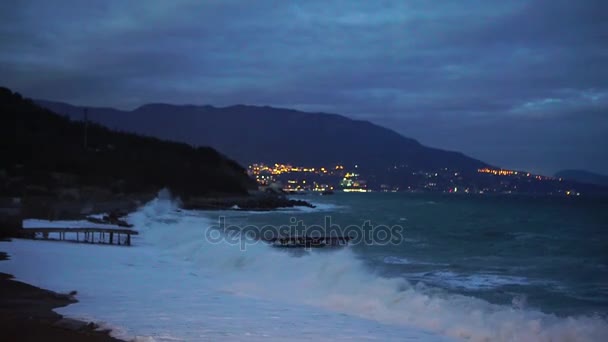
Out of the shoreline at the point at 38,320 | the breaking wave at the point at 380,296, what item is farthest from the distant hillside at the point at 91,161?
the shoreline at the point at 38,320

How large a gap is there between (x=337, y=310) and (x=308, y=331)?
2.88 metres

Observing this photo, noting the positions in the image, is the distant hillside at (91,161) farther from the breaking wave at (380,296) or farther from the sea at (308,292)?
the breaking wave at (380,296)

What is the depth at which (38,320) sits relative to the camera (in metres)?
8.89

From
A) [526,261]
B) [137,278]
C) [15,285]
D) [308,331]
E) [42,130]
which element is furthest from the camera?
[42,130]

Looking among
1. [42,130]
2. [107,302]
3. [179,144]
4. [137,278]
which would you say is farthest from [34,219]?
[179,144]

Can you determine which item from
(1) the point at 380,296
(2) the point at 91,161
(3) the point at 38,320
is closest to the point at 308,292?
(1) the point at 380,296

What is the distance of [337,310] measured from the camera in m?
12.2

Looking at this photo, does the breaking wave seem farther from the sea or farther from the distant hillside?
the distant hillside

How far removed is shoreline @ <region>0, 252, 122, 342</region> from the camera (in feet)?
26.2

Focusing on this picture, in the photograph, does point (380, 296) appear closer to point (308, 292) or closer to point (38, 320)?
point (308, 292)

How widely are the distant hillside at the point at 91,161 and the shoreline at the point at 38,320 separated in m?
34.6

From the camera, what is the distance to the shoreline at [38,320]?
798cm

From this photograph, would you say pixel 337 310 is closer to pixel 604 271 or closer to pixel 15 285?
pixel 15 285

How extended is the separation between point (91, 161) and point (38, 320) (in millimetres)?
62226
